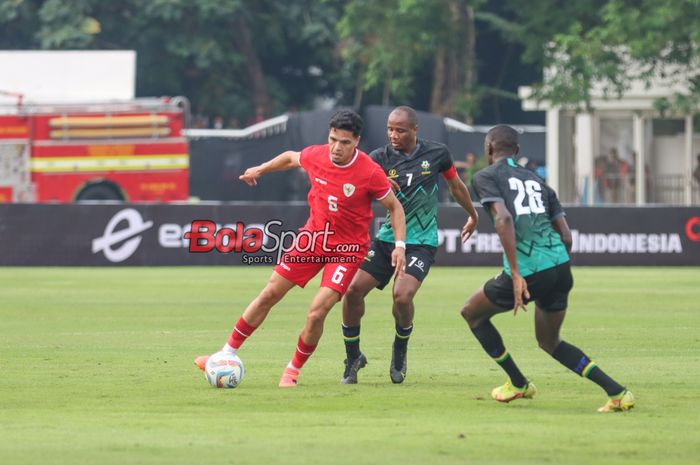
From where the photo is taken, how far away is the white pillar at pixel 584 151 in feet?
143

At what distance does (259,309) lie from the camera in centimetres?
1186

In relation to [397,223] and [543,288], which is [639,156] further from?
[543,288]

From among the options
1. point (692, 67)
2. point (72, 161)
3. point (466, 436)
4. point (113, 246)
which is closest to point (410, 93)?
point (692, 67)

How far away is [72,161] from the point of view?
3788cm

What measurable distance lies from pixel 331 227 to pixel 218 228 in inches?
715

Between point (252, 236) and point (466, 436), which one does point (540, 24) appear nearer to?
point (252, 236)

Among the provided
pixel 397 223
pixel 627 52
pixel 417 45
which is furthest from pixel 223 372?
pixel 417 45

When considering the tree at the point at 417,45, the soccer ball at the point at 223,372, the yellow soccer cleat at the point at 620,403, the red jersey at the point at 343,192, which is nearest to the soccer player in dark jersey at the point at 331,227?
the red jersey at the point at 343,192

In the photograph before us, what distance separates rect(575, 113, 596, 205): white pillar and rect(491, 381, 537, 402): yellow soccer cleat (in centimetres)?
3279

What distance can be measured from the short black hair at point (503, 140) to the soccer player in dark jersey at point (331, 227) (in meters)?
1.42

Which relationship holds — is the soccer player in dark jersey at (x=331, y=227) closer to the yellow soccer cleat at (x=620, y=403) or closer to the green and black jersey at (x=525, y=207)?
the green and black jersey at (x=525, y=207)

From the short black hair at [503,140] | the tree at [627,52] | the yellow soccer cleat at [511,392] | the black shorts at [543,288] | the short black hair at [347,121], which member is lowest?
the yellow soccer cleat at [511,392]

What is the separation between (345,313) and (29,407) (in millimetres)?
2835

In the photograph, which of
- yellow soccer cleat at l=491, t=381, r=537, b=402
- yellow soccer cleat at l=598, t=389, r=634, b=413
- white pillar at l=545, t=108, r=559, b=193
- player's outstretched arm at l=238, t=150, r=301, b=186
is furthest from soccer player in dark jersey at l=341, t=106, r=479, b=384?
white pillar at l=545, t=108, r=559, b=193
